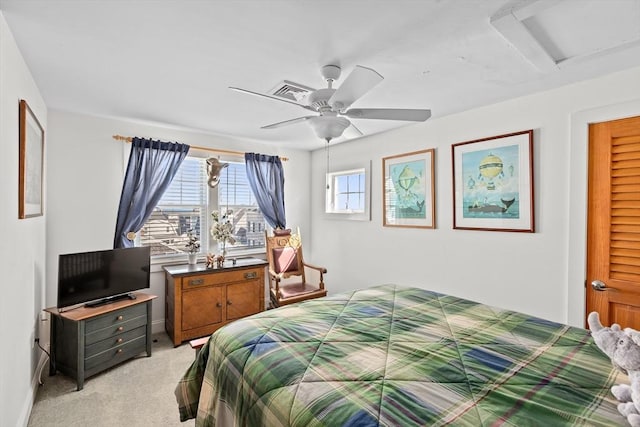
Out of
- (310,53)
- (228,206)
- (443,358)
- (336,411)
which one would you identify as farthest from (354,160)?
(336,411)

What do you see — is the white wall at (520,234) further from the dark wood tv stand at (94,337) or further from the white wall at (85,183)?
the white wall at (85,183)

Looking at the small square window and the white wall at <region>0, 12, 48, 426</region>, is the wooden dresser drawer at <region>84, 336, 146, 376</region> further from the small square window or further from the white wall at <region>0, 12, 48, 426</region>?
the small square window

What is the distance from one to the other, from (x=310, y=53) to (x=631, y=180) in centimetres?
228

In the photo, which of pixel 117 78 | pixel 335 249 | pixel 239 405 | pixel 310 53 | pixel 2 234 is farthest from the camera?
pixel 335 249

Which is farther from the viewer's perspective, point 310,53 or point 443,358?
point 310,53

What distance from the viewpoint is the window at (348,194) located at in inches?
157

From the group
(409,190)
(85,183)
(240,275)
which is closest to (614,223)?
(409,190)

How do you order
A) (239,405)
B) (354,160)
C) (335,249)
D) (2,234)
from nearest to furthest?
1. (239,405)
2. (2,234)
3. (354,160)
4. (335,249)

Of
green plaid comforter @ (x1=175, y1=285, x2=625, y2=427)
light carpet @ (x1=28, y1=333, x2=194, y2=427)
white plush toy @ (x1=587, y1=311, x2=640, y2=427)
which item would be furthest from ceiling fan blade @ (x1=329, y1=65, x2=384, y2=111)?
light carpet @ (x1=28, y1=333, x2=194, y2=427)

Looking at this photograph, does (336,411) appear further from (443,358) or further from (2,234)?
(2,234)

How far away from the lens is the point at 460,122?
2949 mm

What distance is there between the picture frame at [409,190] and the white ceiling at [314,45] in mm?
836

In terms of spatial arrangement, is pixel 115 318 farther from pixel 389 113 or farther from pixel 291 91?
pixel 389 113

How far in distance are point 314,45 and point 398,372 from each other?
5.75 feet
